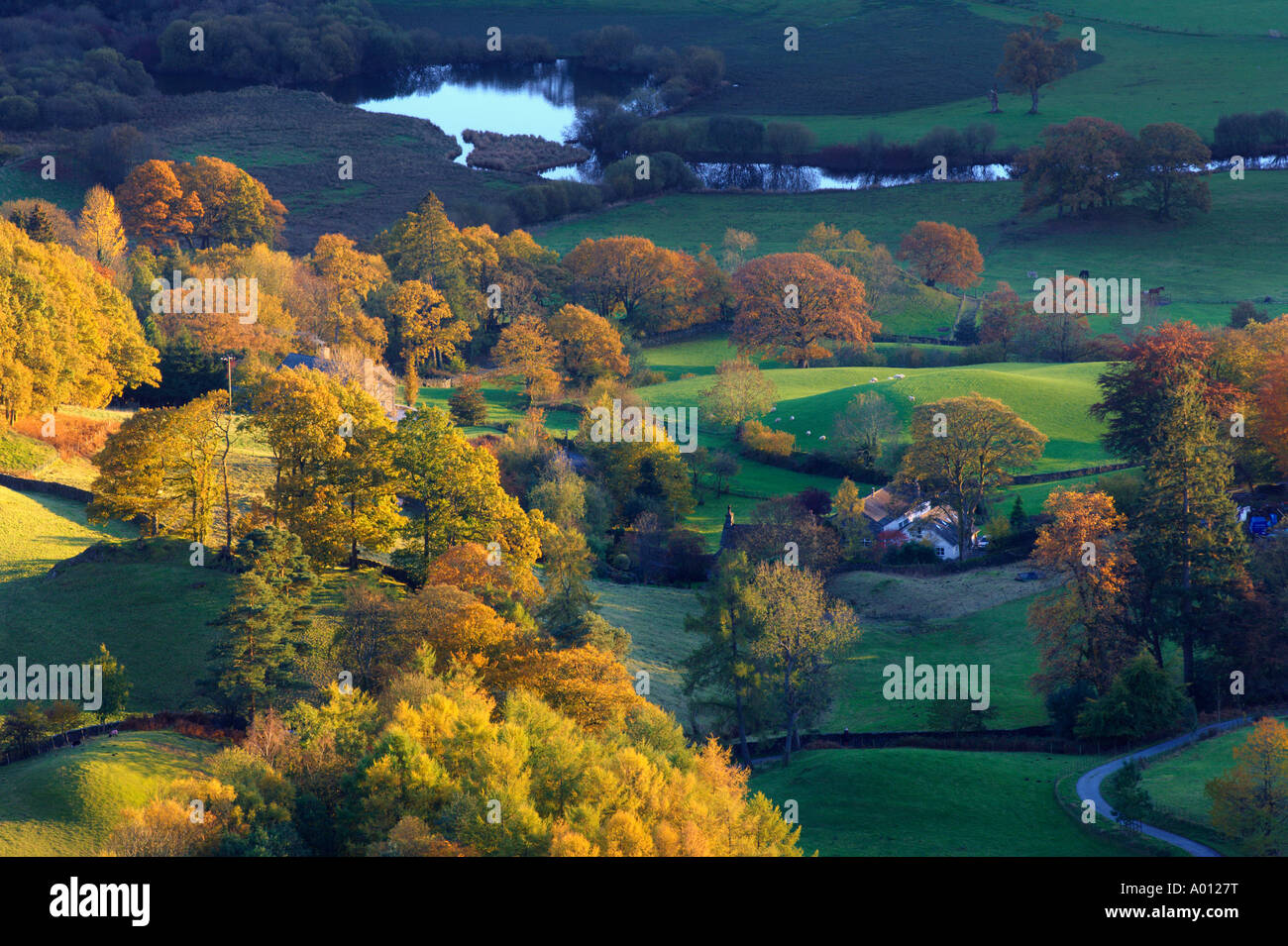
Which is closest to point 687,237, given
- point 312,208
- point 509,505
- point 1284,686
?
point 312,208

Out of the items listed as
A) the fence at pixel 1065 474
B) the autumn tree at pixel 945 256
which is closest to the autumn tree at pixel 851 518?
the fence at pixel 1065 474

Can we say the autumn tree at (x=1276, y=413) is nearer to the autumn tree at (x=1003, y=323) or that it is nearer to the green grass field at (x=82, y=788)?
the autumn tree at (x=1003, y=323)

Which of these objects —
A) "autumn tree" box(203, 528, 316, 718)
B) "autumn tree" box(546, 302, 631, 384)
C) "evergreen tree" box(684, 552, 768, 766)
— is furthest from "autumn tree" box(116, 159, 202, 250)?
"evergreen tree" box(684, 552, 768, 766)

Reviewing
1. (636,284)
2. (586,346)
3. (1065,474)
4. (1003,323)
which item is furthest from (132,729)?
(1003,323)

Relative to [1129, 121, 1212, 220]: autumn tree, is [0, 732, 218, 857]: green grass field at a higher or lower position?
lower

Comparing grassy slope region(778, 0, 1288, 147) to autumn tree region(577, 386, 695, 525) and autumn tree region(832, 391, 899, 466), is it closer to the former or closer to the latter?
autumn tree region(832, 391, 899, 466)

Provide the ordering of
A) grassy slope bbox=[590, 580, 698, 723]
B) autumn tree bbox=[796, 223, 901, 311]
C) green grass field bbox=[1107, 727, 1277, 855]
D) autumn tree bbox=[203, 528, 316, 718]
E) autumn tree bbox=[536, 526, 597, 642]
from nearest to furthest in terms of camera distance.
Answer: green grass field bbox=[1107, 727, 1277, 855] → autumn tree bbox=[203, 528, 316, 718] → autumn tree bbox=[536, 526, 597, 642] → grassy slope bbox=[590, 580, 698, 723] → autumn tree bbox=[796, 223, 901, 311]
